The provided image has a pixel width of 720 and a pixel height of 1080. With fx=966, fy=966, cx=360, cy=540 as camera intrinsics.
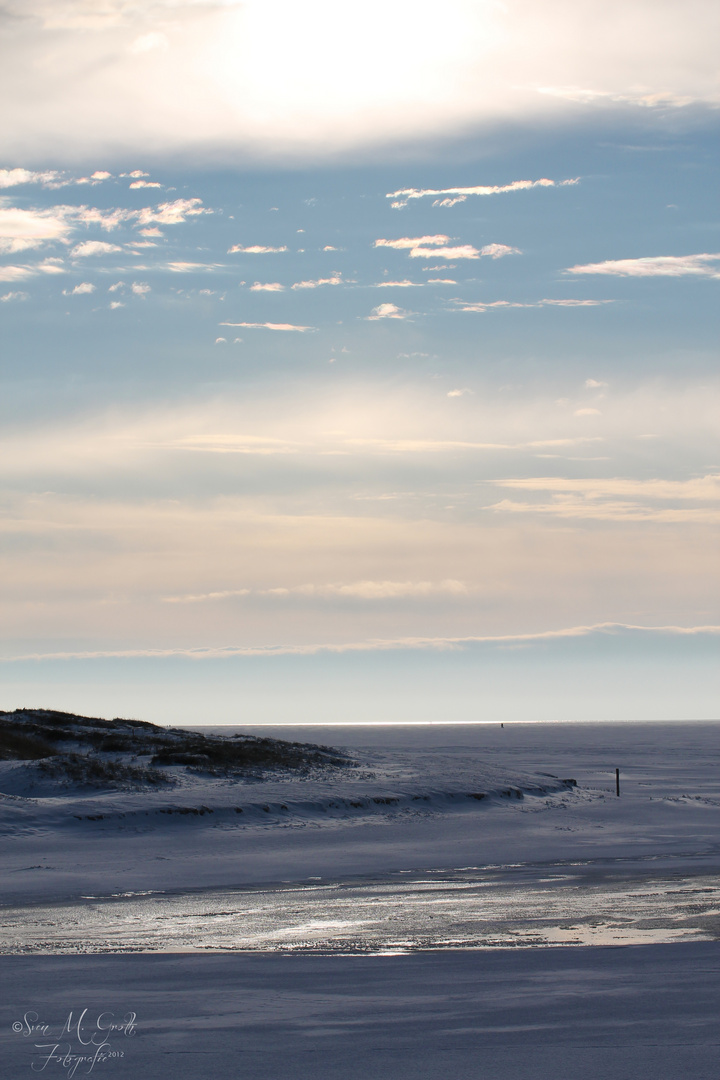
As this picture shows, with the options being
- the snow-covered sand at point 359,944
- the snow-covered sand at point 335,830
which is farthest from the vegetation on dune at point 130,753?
the snow-covered sand at point 359,944

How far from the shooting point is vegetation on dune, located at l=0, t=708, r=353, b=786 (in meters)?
44.0

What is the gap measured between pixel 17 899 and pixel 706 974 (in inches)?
567

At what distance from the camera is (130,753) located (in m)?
54.7

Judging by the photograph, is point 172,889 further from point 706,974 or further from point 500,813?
point 500,813

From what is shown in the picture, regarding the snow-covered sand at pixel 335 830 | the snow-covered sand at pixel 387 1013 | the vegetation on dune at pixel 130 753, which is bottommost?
the snow-covered sand at pixel 335 830

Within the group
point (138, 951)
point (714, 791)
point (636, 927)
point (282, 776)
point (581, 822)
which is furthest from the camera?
point (714, 791)

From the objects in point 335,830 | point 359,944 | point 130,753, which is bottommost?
point 335,830

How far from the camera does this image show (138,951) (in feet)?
44.4

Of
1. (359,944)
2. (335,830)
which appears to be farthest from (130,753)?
(359,944)

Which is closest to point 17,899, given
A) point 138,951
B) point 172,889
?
point 172,889

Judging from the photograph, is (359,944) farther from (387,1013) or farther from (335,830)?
(335,830)

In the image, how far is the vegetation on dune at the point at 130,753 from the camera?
44000mm

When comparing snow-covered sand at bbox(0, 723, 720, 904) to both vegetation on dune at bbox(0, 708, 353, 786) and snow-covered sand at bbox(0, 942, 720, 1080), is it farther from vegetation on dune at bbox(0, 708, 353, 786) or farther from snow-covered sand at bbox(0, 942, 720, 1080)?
snow-covered sand at bbox(0, 942, 720, 1080)

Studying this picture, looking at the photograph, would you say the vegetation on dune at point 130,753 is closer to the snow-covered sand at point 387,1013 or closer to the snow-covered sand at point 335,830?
the snow-covered sand at point 335,830
